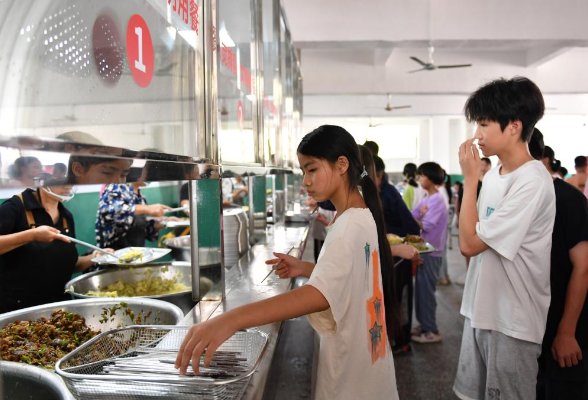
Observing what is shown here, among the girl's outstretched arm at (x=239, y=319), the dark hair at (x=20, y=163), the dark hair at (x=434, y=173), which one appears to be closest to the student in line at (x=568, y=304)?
the girl's outstretched arm at (x=239, y=319)

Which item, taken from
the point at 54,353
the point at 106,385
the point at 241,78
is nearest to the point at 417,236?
the point at 241,78

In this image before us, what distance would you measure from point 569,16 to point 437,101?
7.46 metres

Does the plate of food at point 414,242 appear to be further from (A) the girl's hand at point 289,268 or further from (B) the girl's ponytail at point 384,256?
(A) the girl's hand at point 289,268

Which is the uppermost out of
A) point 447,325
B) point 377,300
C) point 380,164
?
point 380,164

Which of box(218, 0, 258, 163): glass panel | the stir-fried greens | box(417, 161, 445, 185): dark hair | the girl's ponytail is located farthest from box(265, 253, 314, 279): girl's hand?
box(417, 161, 445, 185): dark hair

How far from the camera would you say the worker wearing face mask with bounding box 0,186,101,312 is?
2061 mm

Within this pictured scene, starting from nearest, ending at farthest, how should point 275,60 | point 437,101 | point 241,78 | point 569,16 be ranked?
point 241,78 → point 275,60 → point 569,16 → point 437,101

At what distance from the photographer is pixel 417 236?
11.8ft

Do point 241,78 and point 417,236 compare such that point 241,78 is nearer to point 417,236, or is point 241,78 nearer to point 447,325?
point 417,236

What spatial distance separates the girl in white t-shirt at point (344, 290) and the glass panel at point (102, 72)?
423mm

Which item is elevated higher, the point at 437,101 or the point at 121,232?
the point at 437,101

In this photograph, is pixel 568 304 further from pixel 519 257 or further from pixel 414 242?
pixel 414 242

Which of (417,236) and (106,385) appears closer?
(106,385)

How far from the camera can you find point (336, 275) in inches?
42.6
